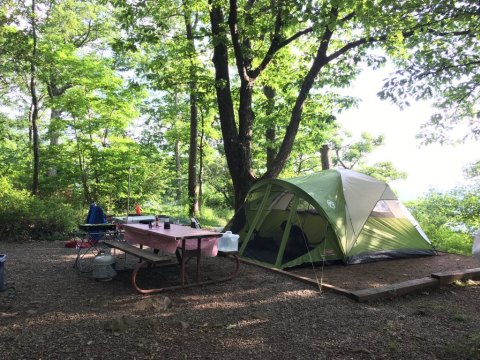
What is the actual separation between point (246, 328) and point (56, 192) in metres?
9.85

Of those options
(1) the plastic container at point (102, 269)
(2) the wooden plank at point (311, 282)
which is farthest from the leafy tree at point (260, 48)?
(1) the plastic container at point (102, 269)

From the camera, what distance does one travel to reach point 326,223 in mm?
6426

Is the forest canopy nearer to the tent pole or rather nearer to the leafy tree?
the leafy tree

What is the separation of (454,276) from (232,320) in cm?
360

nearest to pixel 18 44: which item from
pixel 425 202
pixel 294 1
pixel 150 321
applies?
pixel 294 1

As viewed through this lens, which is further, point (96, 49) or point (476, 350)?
point (96, 49)

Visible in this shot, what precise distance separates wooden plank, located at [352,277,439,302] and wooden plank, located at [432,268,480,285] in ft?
0.42

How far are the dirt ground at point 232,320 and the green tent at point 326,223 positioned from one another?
82cm

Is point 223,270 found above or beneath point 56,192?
beneath

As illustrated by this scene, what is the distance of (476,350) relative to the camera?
10.0 ft

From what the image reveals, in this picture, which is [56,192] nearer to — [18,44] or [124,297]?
[18,44]

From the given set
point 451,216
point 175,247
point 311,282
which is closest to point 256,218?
point 311,282

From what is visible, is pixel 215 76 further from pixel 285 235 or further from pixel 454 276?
pixel 454 276

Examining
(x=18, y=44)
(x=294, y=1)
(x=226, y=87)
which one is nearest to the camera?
(x=294, y=1)
